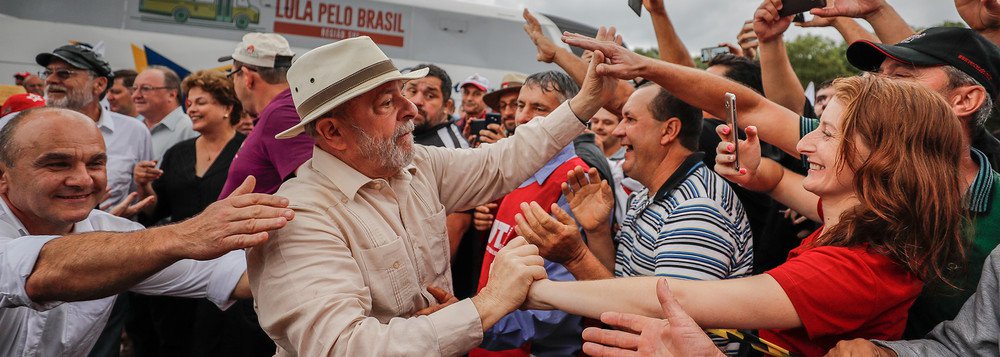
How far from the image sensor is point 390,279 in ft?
7.32

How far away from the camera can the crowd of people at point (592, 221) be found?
6.08 feet

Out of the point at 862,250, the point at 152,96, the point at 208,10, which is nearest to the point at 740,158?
the point at 862,250

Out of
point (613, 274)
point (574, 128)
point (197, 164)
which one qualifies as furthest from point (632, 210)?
point (197, 164)

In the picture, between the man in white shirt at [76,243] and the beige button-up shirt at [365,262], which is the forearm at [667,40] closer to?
the beige button-up shirt at [365,262]

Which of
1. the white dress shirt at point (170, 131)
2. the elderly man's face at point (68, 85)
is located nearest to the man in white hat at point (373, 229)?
the elderly man's face at point (68, 85)

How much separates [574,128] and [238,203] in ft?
4.54

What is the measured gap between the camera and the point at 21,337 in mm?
2516

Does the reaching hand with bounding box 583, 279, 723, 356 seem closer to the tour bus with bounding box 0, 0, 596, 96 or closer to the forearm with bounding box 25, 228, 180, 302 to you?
the forearm with bounding box 25, 228, 180, 302

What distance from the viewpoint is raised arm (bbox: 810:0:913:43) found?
123 inches

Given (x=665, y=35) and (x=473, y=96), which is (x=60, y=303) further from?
(x=473, y=96)

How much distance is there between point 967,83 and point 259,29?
33.9 ft

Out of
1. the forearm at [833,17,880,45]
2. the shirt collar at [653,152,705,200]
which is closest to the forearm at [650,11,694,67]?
the forearm at [833,17,880,45]

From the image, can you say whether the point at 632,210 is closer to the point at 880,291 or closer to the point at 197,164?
the point at 880,291

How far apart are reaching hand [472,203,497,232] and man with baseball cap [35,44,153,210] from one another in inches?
111
